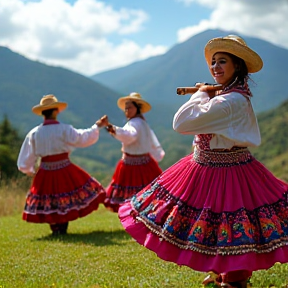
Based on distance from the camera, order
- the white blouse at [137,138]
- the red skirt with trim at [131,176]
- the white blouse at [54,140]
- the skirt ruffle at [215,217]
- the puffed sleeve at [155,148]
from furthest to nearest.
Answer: the puffed sleeve at [155,148], the red skirt with trim at [131,176], the white blouse at [137,138], the white blouse at [54,140], the skirt ruffle at [215,217]

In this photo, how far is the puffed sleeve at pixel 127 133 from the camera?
25.6 ft

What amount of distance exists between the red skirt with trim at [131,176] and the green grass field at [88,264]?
495mm

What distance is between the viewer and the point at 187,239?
12.7 ft

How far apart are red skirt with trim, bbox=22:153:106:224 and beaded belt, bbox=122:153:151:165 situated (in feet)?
3.42

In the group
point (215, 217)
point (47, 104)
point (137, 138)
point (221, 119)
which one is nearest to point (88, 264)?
point (215, 217)

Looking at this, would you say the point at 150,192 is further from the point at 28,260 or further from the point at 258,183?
the point at 28,260

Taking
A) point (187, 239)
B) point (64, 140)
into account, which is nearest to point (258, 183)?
point (187, 239)

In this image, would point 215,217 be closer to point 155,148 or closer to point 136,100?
point 136,100

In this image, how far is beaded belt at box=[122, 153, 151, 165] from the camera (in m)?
8.56

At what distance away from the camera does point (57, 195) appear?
767 centimetres

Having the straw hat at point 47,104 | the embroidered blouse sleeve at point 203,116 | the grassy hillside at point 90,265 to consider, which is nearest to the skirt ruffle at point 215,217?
the embroidered blouse sleeve at point 203,116

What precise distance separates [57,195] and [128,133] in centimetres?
138

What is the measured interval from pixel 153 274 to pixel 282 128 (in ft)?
200

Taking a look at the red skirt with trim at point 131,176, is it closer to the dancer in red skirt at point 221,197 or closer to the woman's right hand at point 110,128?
the woman's right hand at point 110,128
